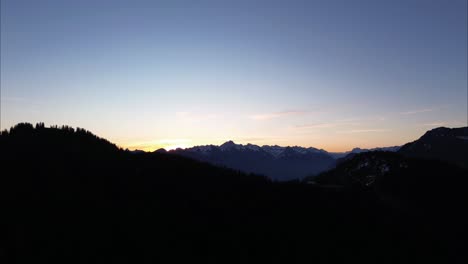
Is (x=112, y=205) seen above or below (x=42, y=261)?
above

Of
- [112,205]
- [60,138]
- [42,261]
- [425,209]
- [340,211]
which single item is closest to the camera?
[42,261]

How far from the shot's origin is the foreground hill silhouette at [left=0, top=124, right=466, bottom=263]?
31.1m

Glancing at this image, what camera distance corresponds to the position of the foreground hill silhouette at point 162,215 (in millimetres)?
31109

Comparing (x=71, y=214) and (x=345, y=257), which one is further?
(x=345, y=257)

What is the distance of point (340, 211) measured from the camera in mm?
61531

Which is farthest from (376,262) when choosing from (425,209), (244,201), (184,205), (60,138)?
(425,209)

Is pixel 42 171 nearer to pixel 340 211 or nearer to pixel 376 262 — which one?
pixel 376 262

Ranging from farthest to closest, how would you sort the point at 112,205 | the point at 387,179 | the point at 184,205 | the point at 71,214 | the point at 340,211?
the point at 387,179
the point at 340,211
the point at 184,205
the point at 112,205
the point at 71,214

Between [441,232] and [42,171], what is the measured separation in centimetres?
7806

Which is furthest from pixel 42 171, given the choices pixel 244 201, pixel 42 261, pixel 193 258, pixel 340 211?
pixel 340 211

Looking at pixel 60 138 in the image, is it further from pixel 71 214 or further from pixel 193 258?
pixel 193 258

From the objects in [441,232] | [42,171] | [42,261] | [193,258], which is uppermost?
[42,171]

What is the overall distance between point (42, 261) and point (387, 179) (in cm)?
13067

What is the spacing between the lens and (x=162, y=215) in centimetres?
4000
